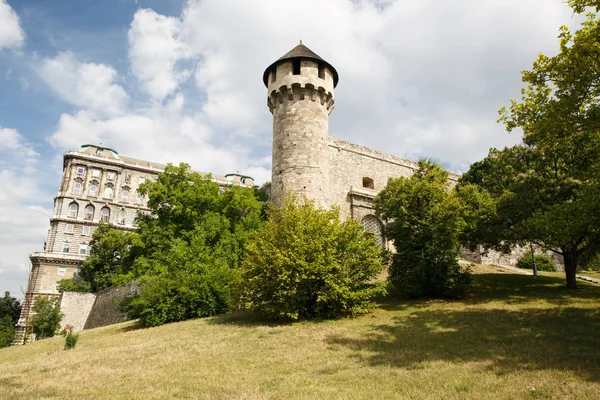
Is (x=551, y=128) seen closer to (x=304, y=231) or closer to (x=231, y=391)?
(x=304, y=231)

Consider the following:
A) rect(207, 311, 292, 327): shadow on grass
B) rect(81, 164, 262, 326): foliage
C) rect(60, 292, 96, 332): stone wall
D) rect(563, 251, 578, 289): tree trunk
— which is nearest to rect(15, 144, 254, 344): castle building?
rect(60, 292, 96, 332): stone wall

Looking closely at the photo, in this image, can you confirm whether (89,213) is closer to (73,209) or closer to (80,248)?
(73,209)

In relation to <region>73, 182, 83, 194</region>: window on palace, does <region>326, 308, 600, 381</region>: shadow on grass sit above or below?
below

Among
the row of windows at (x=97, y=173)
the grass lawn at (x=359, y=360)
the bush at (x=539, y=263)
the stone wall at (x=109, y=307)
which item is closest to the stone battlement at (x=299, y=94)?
the stone wall at (x=109, y=307)

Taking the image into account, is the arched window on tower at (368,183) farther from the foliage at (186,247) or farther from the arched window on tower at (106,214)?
the arched window on tower at (106,214)

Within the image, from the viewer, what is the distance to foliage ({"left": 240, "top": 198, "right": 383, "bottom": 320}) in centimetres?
1403

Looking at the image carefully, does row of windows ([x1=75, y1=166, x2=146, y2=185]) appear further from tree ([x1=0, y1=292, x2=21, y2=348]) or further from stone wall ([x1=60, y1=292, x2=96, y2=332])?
stone wall ([x1=60, y1=292, x2=96, y2=332])

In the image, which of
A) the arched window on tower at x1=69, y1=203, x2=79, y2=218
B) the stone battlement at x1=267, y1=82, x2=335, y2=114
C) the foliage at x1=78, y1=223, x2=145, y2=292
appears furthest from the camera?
the arched window on tower at x1=69, y1=203, x2=79, y2=218

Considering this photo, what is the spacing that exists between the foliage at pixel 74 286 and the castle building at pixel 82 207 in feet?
8.88

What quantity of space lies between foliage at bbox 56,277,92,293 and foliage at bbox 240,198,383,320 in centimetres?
3053

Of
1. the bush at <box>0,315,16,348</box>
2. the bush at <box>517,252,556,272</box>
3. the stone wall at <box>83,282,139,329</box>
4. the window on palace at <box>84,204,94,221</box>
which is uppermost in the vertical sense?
the window on palace at <box>84,204,94,221</box>

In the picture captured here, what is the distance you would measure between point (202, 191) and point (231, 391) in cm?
2103

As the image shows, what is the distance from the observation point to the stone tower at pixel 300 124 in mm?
24203

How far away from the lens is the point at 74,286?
39656 millimetres
